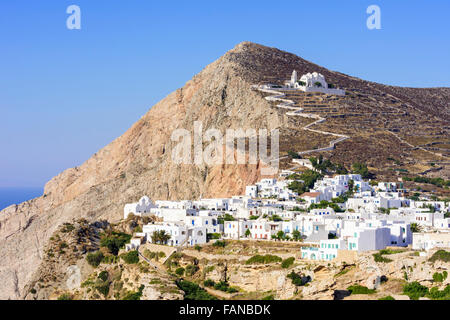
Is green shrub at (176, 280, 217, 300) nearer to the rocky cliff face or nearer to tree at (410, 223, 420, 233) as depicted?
tree at (410, 223, 420, 233)

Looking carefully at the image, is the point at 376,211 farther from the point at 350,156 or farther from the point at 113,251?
the point at 350,156

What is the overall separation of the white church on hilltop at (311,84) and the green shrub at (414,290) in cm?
6498

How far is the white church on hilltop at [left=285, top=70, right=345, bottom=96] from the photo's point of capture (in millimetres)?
106500

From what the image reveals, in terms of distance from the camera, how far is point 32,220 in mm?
106938

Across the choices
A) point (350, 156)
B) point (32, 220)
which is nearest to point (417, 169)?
point (350, 156)

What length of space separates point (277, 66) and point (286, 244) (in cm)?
6663

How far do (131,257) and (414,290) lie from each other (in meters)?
19.4

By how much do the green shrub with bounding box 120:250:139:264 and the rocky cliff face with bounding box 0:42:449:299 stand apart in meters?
20.9

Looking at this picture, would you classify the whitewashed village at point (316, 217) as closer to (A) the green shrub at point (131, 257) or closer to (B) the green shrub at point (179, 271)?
(A) the green shrub at point (131, 257)

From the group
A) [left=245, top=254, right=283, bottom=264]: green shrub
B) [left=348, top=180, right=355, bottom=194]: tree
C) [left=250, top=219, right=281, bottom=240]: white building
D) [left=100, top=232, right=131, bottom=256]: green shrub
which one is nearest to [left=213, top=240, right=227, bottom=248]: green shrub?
[left=250, top=219, right=281, bottom=240]: white building

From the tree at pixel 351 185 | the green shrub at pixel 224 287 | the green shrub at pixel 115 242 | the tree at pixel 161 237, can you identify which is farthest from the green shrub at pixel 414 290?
the tree at pixel 351 185

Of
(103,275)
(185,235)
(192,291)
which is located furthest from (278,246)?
(103,275)

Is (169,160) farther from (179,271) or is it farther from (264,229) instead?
(179,271)

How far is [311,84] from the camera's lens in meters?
107
